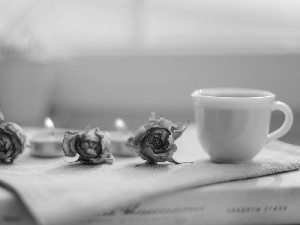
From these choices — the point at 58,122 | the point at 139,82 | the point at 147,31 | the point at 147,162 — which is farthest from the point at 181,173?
the point at 147,31

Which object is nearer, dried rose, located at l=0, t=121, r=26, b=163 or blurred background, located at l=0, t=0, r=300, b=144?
dried rose, located at l=0, t=121, r=26, b=163

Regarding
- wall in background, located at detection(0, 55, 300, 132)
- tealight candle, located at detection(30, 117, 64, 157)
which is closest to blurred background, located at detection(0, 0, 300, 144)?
wall in background, located at detection(0, 55, 300, 132)

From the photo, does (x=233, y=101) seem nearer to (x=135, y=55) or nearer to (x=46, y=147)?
(x=46, y=147)

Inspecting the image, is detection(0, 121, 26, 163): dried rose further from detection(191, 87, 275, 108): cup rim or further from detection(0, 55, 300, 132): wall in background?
detection(0, 55, 300, 132): wall in background

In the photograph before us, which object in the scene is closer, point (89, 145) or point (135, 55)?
point (89, 145)

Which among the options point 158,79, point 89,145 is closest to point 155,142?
point 89,145

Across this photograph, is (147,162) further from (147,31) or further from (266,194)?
(147,31)
